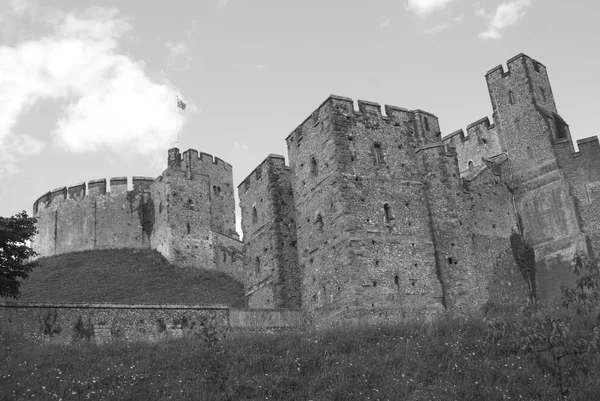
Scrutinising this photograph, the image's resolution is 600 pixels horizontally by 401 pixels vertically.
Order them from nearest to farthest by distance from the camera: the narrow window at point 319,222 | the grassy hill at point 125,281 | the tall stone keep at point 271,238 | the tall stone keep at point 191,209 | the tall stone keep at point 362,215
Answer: the tall stone keep at point 362,215 < the narrow window at point 319,222 < the tall stone keep at point 271,238 < the grassy hill at point 125,281 < the tall stone keep at point 191,209

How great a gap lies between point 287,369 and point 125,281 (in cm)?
2587

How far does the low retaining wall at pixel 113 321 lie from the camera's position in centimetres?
2188

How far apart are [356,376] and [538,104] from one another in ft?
79.9

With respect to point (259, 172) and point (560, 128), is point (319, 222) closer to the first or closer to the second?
point (259, 172)

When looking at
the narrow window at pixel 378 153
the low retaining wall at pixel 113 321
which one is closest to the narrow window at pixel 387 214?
the narrow window at pixel 378 153

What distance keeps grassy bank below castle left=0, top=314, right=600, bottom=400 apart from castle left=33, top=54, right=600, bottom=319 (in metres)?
7.01

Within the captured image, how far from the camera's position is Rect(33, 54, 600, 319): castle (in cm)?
2759

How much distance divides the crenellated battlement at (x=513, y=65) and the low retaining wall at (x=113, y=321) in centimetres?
2070

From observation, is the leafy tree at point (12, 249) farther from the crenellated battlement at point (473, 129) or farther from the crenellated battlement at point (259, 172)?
the crenellated battlement at point (473, 129)

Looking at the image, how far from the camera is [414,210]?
95.5 ft

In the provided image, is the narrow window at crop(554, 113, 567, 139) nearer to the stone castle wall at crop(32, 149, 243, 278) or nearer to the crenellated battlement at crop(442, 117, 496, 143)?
the crenellated battlement at crop(442, 117, 496, 143)

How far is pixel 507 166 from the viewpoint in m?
37.6

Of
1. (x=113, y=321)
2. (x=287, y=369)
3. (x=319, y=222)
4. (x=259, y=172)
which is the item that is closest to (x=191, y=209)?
(x=259, y=172)

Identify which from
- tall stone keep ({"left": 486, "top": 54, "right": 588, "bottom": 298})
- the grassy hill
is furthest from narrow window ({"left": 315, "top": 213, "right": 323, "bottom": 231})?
tall stone keep ({"left": 486, "top": 54, "right": 588, "bottom": 298})
